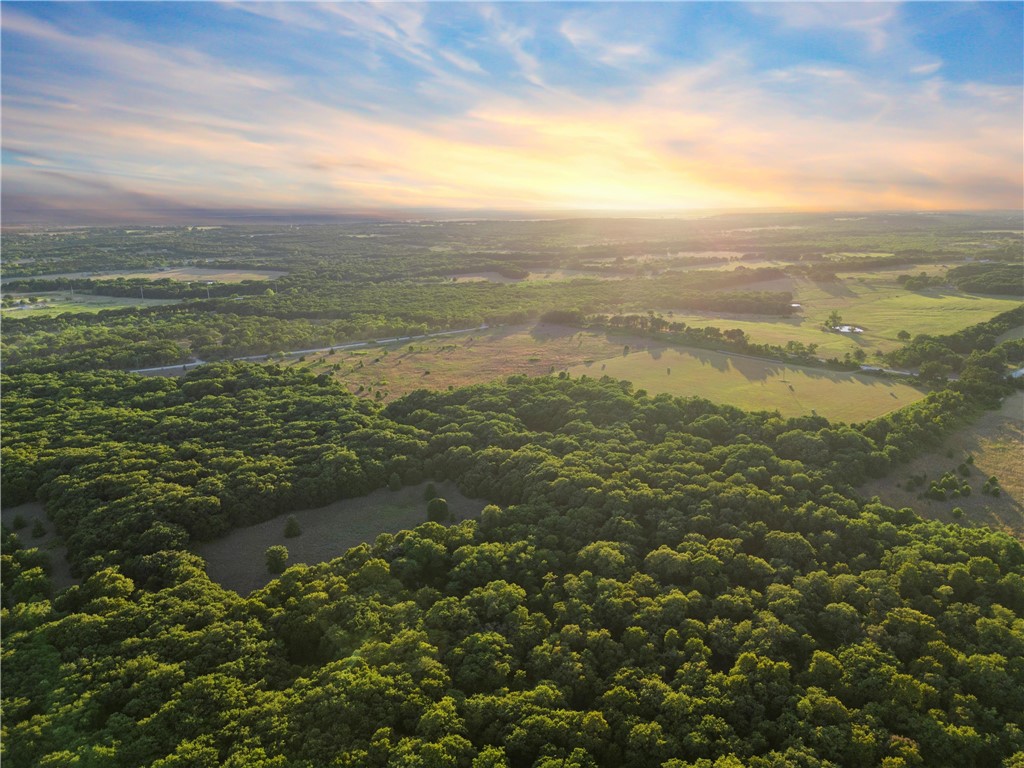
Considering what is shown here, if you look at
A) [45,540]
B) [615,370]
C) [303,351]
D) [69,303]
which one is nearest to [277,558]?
[45,540]

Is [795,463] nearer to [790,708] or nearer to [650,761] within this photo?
[790,708]

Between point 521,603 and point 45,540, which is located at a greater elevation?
point 521,603

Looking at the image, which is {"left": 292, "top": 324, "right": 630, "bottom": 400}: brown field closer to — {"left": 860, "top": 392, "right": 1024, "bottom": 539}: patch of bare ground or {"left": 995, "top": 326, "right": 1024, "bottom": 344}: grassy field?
{"left": 860, "top": 392, "right": 1024, "bottom": 539}: patch of bare ground

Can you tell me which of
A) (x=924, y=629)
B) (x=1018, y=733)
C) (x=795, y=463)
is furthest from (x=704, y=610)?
(x=795, y=463)

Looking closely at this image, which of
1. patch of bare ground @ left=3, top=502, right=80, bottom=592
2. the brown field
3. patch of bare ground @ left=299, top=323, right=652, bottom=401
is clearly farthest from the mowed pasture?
patch of bare ground @ left=3, top=502, right=80, bottom=592

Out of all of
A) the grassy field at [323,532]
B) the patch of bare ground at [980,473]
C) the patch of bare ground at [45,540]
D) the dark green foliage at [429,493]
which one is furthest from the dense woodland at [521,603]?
the dark green foliage at [429,493]

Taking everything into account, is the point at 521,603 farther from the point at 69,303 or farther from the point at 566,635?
the point at 69,303
